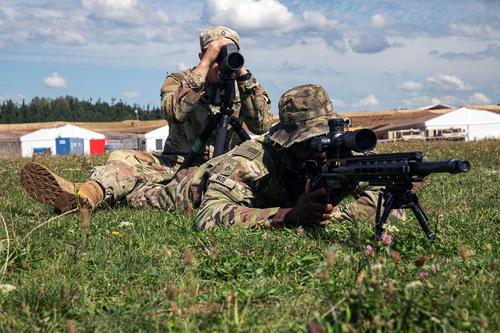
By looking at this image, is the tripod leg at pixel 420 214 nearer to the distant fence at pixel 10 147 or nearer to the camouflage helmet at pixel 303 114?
the camouflage helmet at pixel 303 114

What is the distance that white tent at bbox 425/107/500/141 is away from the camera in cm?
6579

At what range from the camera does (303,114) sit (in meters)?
4.86

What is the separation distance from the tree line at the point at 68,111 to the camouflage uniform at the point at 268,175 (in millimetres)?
116782

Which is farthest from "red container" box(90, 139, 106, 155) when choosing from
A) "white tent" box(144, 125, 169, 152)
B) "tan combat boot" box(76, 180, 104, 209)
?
"tan combat boot" box(76, 180, 104, 209)

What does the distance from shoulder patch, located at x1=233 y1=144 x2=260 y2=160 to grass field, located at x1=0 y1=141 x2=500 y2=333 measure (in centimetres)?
72

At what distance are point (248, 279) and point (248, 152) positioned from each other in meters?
2.07

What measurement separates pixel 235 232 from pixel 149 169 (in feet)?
10.2

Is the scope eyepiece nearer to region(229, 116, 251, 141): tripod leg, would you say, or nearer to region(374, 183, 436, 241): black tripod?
region(374, 183, 436, 241): black tripod

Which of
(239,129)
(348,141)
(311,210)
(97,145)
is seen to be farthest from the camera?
(97,145)

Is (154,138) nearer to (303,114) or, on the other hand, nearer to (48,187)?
(48,187)

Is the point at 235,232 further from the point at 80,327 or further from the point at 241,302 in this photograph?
the point at 80,327

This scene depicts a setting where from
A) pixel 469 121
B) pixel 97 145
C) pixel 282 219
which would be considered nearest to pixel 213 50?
pixel 282 219

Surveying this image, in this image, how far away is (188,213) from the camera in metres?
5.82

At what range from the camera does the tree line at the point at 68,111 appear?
11753 centimetres
